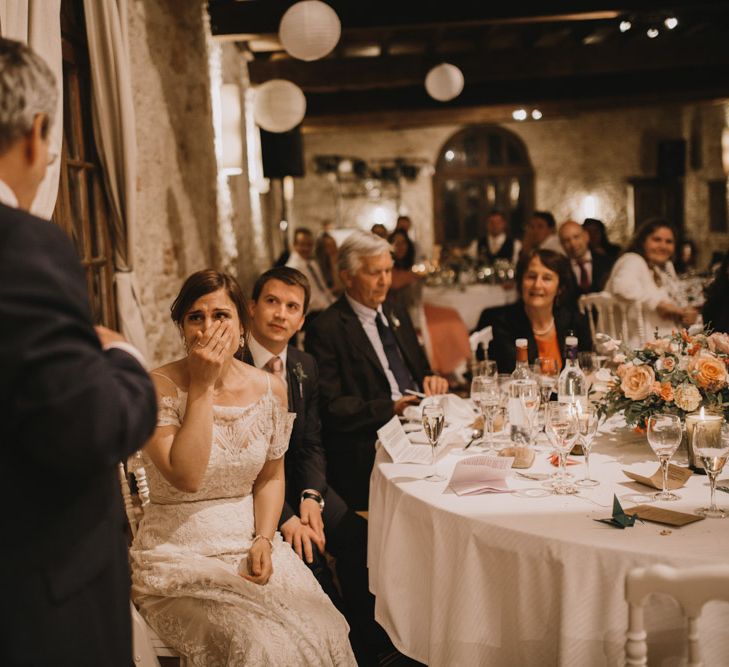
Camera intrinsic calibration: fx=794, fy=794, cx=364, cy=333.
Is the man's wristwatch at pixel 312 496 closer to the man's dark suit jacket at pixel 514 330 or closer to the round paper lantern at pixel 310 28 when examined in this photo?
the man's dark suit jacket at pixel 514 330

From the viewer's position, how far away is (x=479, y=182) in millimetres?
15906

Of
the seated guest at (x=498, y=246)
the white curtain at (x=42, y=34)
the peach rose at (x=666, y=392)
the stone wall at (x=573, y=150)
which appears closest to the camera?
the peach rose at (x=666, y=392)

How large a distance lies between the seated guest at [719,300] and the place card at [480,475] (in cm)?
223

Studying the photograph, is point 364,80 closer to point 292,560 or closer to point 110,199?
point 110,199

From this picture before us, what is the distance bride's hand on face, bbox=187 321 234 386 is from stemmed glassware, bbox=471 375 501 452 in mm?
909

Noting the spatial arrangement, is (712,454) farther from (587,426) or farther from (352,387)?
(352,387)

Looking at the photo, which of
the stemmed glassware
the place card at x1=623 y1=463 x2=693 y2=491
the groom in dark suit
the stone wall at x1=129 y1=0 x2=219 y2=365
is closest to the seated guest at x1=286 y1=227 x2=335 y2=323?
the stone wall at x1=129 y1=0 x2=219 y2=365

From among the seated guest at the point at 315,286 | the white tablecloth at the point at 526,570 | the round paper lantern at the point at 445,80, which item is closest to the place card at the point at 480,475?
Answer: the white tablecloth at the point at 526,570

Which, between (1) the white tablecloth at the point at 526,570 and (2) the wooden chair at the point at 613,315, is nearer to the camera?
(1) the white tablecloth at the point at 526,570

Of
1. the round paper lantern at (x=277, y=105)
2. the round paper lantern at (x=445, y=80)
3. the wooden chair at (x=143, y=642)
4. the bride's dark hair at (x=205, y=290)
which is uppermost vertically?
the round paper lantern at (x=445, y=80)

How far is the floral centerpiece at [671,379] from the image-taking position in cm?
219

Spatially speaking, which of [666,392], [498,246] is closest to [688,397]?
[666,392]

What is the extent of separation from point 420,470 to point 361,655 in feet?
2.31

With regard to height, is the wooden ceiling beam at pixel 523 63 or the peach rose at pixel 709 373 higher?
the wooden ceiling beam at pixel 523 63
